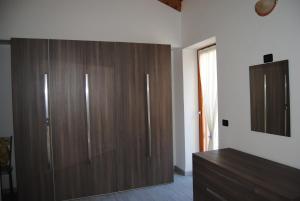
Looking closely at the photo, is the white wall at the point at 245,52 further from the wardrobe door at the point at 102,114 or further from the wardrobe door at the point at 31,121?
the wardrobe door at the point at 31,121

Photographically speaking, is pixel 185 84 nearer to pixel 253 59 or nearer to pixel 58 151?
pixel 253 59

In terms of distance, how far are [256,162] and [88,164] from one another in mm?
2203

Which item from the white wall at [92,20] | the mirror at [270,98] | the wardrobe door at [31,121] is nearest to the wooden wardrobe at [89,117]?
the wardrobe door at [31,121]

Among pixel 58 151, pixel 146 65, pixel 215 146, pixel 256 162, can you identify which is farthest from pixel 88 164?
pixel 256 162

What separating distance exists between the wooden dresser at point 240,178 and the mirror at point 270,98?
34 cm

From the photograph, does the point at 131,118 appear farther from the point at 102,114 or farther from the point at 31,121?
the point at 31,121

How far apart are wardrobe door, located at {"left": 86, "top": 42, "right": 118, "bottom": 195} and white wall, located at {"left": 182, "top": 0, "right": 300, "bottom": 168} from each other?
1.44 metres

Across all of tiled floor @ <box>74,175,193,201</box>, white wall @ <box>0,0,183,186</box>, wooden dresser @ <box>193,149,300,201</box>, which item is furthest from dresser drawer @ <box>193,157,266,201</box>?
white wall @ <box>0,0,183,186</box>

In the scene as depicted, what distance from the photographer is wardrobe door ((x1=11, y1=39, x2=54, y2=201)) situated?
10.1 feet

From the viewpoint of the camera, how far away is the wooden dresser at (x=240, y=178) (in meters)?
1.71

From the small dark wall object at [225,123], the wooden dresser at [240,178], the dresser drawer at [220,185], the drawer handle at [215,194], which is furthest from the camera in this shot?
the small dark wall object at [225,123]

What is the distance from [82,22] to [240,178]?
10.3 ft

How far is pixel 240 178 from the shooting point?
1.97 metres

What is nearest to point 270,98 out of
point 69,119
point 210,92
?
point 210,92
